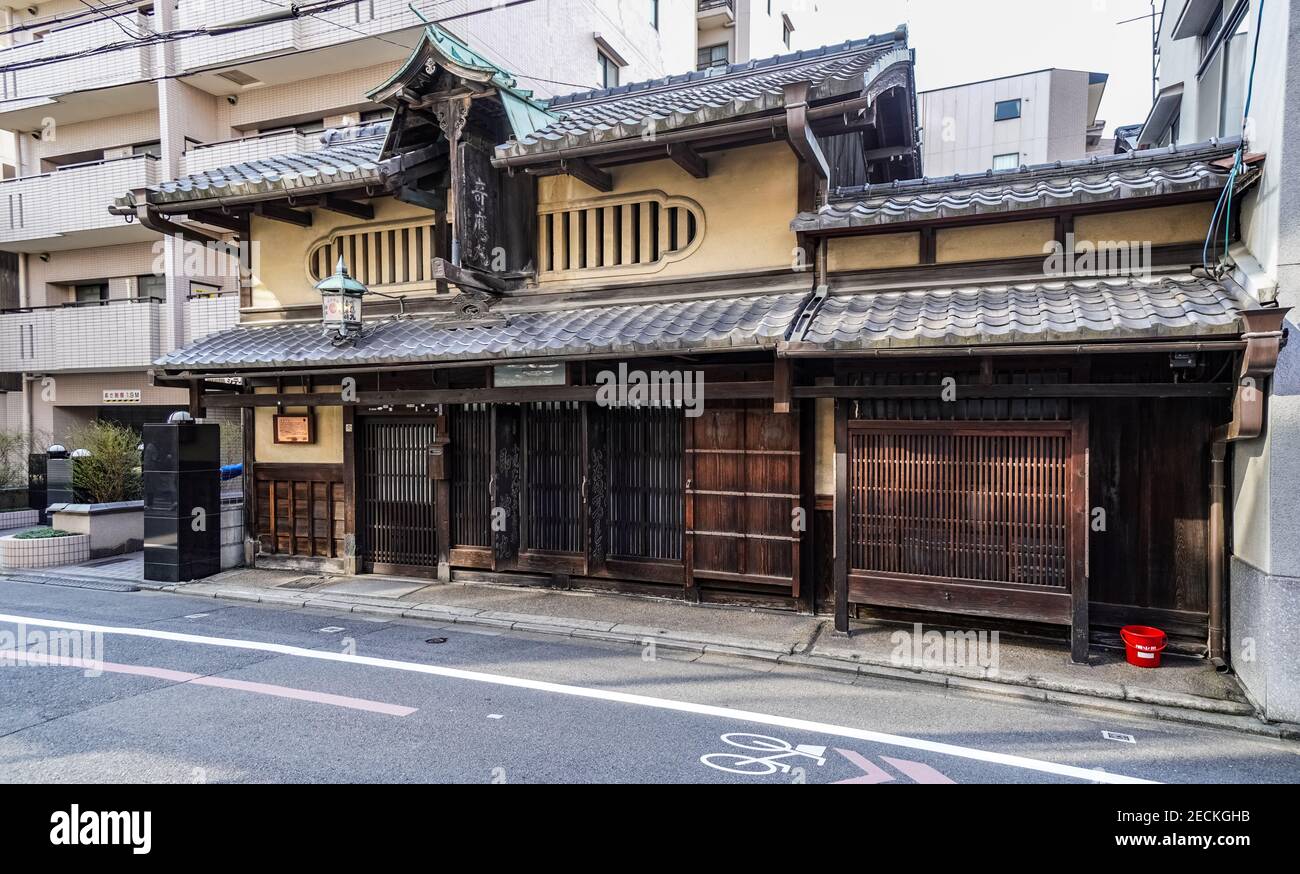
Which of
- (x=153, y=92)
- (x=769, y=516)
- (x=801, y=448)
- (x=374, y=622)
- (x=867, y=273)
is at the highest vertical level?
(x=153, y=92)

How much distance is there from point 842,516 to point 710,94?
23.2 feet

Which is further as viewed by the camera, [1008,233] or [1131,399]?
[1008,233]

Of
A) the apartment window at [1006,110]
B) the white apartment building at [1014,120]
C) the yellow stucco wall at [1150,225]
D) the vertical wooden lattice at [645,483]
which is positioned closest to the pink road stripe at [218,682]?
the vertical wooden lattice at [645,483]

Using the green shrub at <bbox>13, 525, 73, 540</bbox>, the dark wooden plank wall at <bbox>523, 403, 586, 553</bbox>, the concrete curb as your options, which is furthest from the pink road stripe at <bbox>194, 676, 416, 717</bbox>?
the green shrub at <bbox>13, 525, 73, 540</bbox>

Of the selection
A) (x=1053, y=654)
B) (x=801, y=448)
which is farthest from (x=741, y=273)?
(x=1053, y=654)

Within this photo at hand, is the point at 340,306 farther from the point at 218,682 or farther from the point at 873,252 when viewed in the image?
the point at 873,252

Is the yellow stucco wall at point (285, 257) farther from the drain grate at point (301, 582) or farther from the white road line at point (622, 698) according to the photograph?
the white road line at point (622, 698)

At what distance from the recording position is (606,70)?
22.3m

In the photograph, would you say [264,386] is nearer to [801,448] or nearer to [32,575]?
[32,575]

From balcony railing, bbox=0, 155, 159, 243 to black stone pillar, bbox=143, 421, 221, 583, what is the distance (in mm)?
12447

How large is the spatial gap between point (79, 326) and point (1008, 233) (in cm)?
2491

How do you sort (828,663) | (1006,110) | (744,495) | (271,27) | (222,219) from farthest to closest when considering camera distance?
(1006,110) < (271,27) < (222,219) < (744,495) < (828,663)

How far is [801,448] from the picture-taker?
9.32m

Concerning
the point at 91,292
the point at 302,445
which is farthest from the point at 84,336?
the point at 302,445
